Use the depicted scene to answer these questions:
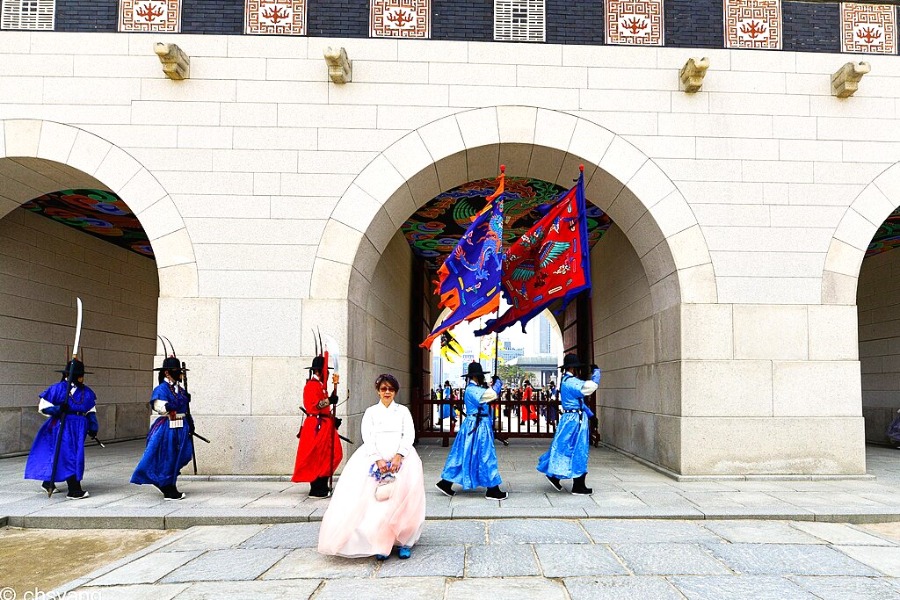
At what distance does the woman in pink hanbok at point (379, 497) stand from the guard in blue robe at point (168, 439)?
109 inches

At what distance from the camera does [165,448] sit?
7.13m

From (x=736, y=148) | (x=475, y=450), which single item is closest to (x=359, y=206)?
(x=475, y=450)

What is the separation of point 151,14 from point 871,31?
30.6 ft

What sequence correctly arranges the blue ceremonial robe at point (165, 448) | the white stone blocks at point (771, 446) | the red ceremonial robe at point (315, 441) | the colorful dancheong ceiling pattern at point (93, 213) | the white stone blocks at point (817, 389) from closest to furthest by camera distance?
1. the blue ceremonial robe at point (165, 448)
2. the red ceremonial robe at point (315, 441)
3. the white stone blocks at point (771, 446)
4. the white stone blocks at point (817, 389)
5. the colorful dancheong ceiling pattern at point (93, 213)

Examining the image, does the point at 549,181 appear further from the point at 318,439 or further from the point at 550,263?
the point at 318,439

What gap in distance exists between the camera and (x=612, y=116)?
8.80 m

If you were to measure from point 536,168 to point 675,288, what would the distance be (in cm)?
242

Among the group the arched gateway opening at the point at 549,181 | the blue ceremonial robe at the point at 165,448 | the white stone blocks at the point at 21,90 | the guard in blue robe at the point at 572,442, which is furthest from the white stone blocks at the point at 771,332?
the white stone blocks at the point at 21,90

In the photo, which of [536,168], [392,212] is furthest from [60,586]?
[536,168]

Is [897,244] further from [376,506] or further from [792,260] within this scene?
[376,506]

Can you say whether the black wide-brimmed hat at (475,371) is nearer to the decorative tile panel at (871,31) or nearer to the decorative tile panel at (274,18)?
the decorative tile panel at (274,18)

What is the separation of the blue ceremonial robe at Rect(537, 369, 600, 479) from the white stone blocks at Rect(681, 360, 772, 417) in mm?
1624

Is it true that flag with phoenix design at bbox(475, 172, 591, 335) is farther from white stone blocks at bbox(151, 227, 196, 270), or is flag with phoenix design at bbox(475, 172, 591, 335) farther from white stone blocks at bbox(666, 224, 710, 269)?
white stone blocks at bbox(151, 227, 196, 270)

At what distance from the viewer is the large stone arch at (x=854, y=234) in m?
8.70
